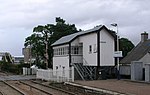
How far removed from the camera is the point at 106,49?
35.8 metres

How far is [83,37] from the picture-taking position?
3859 cm

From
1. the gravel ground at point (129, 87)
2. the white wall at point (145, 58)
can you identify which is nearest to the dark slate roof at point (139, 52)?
the white wall at point (145, 58)

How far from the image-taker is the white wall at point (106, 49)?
35438 mm

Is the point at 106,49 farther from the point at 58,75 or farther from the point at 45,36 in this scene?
the point at 45,36

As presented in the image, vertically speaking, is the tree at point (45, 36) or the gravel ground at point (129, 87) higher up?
the tree at point (45, 36)

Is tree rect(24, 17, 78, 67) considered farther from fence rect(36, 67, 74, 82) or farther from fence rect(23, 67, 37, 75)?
fence rect(36, 67, 74, 82)

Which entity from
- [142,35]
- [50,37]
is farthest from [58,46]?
[50,37]

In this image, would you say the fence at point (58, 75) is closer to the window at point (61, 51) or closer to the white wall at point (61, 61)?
the white wall at point (61, 61)

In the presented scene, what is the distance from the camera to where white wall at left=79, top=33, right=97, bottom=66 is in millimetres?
35656

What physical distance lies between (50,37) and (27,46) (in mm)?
7999

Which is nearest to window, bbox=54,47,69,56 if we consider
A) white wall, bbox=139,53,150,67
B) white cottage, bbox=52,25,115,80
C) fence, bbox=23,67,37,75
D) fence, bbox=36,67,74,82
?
white cottage, bbox=52,25,115,80

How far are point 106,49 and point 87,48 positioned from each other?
8.65 ft

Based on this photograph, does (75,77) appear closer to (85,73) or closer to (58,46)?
(85,73)

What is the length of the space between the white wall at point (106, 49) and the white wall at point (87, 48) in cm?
79
